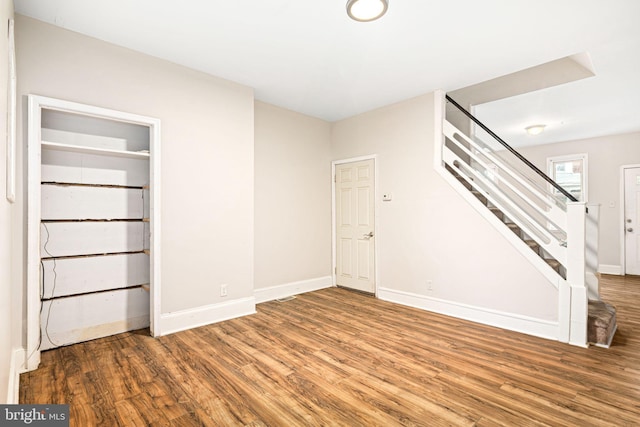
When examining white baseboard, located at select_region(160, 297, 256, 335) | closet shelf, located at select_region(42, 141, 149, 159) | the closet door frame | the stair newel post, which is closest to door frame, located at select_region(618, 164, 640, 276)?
the stair newel post

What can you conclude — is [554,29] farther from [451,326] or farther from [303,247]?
[303,247]

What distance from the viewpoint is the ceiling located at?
238 cm

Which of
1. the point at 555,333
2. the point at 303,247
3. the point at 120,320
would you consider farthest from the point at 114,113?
the point at 555,333

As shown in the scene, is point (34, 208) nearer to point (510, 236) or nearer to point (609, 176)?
point (510, 236)

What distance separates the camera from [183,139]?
3291 millimetres

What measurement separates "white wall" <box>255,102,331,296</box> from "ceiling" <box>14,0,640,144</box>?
78 cm

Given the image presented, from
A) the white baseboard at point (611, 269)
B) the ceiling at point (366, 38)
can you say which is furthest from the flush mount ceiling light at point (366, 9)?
the white baseboard at point (611, 269)

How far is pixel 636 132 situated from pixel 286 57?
7.07 metres

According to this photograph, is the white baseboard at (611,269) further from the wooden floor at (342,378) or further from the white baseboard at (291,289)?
the white baseboard at (291,289)

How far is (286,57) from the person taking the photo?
123 inches

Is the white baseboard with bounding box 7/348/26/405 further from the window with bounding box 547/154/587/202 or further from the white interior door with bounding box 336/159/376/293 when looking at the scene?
the window with bounding box 547/154/587/202

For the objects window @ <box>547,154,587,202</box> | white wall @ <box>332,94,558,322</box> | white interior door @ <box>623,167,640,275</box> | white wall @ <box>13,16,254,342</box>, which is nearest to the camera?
white wall @ <box>13,16,254,342</box>

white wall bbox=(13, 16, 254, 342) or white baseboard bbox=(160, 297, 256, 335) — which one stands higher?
white wall bbox=(13, 16, 254, 342)

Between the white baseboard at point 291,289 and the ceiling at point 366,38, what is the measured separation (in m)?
2.70
